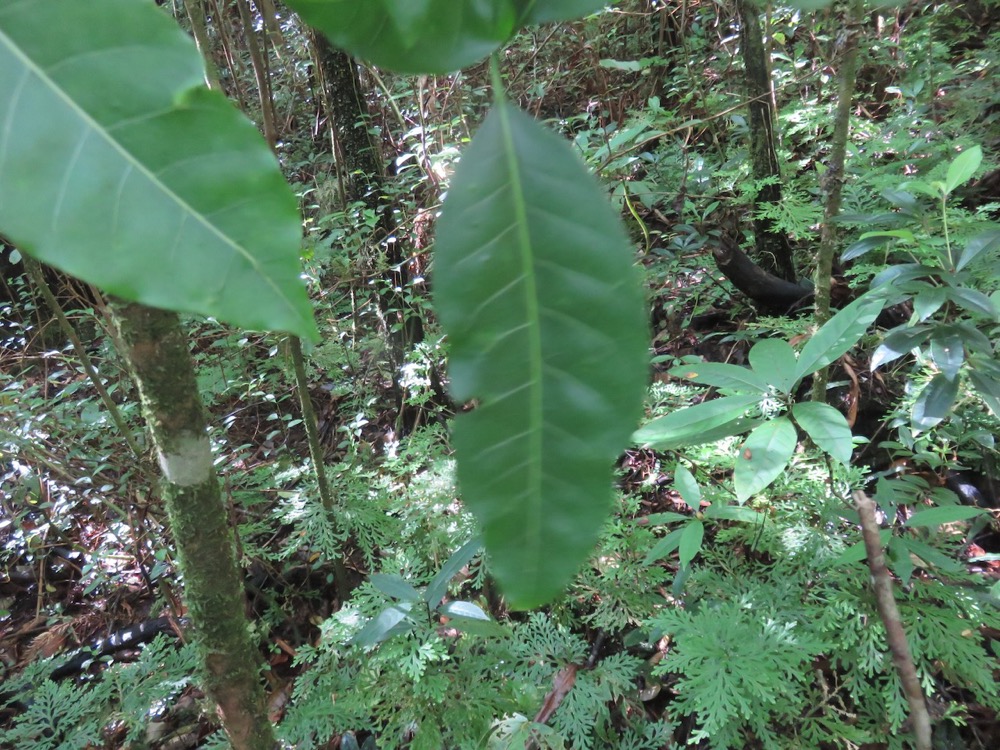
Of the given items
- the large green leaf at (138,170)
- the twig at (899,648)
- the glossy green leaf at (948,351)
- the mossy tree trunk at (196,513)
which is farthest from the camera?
the glossy green leaf at (948,351)

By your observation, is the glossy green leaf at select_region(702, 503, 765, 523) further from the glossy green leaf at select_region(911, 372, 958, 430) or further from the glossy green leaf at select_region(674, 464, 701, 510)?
the glossy green leaf at select_region(911, 372, 958, 430)

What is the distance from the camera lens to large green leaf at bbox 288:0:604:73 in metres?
0.24

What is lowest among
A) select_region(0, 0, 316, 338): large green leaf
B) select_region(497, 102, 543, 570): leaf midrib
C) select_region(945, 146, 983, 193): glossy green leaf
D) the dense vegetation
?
the dense vegetation

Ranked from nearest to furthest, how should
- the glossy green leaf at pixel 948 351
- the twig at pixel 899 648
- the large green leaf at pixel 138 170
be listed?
the large green leaf at pixel 138 170 → the twig at pixel 899 648 → the glossy green leaf at pixel 948 351

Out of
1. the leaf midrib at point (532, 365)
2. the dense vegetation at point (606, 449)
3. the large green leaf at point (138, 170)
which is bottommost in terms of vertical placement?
the dense vegetation at point (606, 449)

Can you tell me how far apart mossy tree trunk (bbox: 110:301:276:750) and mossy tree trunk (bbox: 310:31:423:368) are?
137 centimetres

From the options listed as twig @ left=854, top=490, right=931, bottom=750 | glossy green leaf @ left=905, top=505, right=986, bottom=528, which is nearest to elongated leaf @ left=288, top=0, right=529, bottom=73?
twig @ left=854, top=490, right=931, bottom=750

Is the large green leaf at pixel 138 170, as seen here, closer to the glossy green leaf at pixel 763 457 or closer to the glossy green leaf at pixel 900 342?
the glossy green leaf at pixel 763 457

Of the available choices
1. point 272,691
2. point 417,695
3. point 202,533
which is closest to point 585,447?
point 202,533

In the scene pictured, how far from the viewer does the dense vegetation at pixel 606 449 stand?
1051mm

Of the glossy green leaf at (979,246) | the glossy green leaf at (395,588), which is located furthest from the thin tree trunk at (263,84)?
the glossy green leaf at (979,246)

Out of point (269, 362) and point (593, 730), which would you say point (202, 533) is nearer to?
point (593, 730)

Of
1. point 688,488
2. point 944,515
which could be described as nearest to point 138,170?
point 688,488

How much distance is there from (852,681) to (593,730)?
0.52 m
